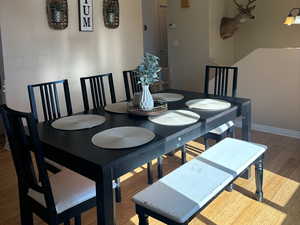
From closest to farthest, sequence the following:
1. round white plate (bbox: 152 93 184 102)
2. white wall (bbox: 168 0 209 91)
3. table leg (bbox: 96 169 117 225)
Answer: table leg (bbox: 96 169 117 225)
round white plate (bbox: 152 93 184 102)
white wall (bbox: 168 0 209 91)

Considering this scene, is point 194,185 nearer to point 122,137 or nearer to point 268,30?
point 122,137

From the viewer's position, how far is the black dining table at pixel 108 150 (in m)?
1.43

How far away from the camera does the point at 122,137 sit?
172 cm

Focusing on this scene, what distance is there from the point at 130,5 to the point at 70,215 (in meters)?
3.68

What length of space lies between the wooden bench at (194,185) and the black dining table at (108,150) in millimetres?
192

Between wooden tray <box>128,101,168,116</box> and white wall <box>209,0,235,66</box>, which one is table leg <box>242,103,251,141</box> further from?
white wall <box>209,0,235,66</box>

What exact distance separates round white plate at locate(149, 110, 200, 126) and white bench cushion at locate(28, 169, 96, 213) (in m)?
0.62

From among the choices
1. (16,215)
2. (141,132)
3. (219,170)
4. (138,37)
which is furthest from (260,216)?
(138,37)

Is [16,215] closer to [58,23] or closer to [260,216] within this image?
[260,216]

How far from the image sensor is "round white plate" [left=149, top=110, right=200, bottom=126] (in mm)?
1965

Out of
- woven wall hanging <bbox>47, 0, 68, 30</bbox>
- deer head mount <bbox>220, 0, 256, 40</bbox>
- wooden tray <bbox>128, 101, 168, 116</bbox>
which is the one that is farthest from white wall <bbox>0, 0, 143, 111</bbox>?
wooden tray <bbox>128, 101, 168, 116</bbox>

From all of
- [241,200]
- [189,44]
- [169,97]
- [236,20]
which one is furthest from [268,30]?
[241,200]

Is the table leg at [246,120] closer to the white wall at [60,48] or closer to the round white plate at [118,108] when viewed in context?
the round white plate at [118,108]

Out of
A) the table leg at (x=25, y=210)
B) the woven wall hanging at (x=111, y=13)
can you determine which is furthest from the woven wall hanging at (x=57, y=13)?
the table leg at (x=25, y=210)
